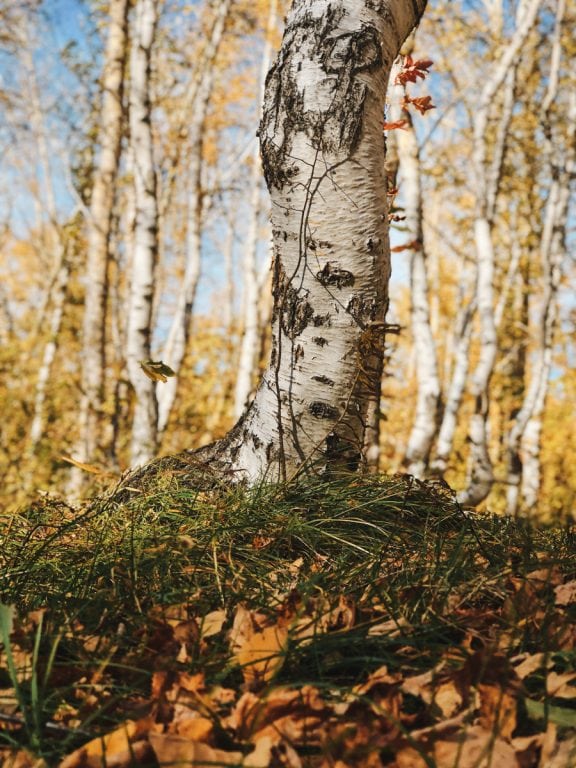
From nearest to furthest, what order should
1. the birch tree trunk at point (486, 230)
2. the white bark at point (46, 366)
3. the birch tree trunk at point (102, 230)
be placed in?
the birch tree trunk at point (486, 230) → the birch tree trunk at point (102, 230) → the white bark at point (46, 366)

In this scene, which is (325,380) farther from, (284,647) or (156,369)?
(284,647)

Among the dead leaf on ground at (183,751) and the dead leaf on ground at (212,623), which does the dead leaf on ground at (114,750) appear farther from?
the dead leaf on ground at (212,623)

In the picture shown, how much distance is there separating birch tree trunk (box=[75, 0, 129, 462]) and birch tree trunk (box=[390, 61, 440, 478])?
3.12 m

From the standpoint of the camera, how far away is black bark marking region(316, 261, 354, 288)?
6.02ft

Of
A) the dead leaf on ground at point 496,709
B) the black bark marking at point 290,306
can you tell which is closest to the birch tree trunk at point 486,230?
the black bark marking at point 290,306

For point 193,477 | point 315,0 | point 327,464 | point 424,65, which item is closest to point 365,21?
point 315,0

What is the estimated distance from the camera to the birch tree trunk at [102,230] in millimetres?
5801

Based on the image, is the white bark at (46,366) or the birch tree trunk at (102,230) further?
the white bark at (46,366)

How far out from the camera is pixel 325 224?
6.00ft

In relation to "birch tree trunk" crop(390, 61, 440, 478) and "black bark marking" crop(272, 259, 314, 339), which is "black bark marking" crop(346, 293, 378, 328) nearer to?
"black bark marking" crop(272, 259, 314, 339)

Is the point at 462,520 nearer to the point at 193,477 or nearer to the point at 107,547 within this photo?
the point at 193,477

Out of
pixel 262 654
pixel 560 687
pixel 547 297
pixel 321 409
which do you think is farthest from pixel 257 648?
pixel 547 297

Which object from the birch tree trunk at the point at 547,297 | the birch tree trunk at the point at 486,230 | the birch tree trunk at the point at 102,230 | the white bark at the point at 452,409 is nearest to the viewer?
the birch tree trunk at the point at 486,230

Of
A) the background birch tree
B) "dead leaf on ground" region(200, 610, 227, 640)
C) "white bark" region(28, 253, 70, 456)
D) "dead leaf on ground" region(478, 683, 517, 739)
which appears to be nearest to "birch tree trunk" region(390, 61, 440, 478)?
the background birch tree
